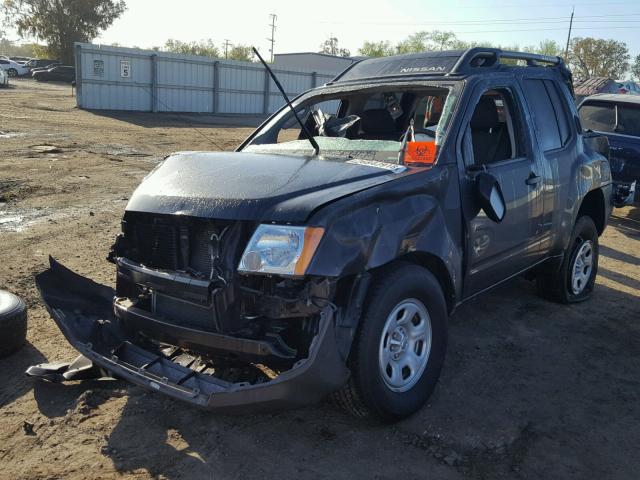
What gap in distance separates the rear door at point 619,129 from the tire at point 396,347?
23.0 feet

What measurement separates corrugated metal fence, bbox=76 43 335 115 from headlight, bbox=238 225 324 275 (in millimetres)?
20576

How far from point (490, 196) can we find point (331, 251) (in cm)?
136

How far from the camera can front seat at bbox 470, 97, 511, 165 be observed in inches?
169

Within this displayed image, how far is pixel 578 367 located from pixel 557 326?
2.68 ft

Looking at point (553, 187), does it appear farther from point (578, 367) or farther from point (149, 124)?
point (149, 124)

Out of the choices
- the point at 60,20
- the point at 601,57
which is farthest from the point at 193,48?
the point at 601,57

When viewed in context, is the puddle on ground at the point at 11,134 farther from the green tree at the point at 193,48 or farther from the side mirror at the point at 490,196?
the green tree at the point at 193,48

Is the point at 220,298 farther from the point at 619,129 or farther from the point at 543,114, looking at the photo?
the point at 619,129

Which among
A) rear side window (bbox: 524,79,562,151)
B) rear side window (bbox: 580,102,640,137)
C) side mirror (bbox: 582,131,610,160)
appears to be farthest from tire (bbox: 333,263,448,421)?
rear side window (bbox: 580,102,640,137)

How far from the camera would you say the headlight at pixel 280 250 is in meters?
2.86

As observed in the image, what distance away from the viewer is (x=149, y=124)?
21.9 m

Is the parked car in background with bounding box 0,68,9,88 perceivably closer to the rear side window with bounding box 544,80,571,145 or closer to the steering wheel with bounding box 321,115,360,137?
the steering wheel with bounding box 321,115,360,137

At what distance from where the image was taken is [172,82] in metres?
27.4

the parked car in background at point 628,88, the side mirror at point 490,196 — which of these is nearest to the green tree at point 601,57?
the parked car in background at point 628,88
